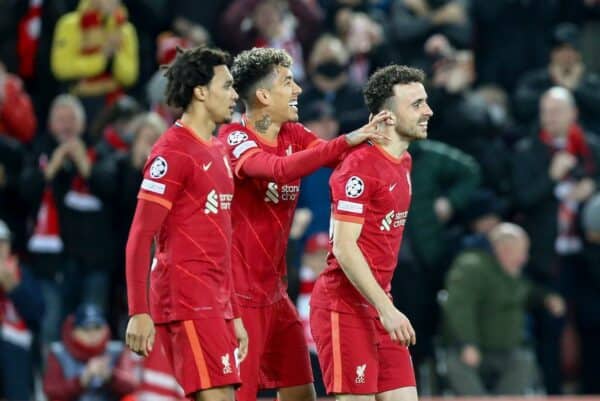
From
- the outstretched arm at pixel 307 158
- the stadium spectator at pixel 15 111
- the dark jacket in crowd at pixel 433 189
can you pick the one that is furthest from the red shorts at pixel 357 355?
the stadium spectator at pixel 15 111

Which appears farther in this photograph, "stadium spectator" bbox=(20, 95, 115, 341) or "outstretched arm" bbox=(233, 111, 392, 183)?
"stadium spectator" bbox=(20, 95, 115, 341)

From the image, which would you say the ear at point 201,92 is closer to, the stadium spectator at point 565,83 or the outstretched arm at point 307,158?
the outstretched arm at point 307,158

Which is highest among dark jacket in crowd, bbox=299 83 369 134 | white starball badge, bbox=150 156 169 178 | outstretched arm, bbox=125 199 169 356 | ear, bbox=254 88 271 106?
dark jacket in crowd, bbox=299 83 369 134

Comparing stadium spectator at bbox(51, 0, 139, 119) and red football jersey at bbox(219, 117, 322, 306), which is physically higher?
stadium spectator at bbox(51, 0, 139, 119)

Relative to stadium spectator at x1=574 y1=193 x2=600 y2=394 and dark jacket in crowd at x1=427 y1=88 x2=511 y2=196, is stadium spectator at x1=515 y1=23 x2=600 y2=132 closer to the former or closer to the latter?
dark jacket in crowd at x1=427 y1=88 x2=511 y2=196

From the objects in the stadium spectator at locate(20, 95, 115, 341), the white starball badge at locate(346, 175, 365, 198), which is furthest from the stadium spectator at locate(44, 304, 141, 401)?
the white starball badge at locate(346, 175, 365, 198)

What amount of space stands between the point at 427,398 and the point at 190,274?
4.76 m

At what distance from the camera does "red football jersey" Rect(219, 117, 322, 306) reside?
7359 mm

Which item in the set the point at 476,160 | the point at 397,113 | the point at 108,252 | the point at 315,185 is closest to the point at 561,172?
the point at 476,160

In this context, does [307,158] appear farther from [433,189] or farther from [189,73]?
[433,189]

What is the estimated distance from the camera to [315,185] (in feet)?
36.9

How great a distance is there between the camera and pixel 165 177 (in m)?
6.82

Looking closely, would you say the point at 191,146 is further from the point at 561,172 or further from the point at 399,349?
the point at 561,172

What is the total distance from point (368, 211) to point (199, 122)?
0.87 m
